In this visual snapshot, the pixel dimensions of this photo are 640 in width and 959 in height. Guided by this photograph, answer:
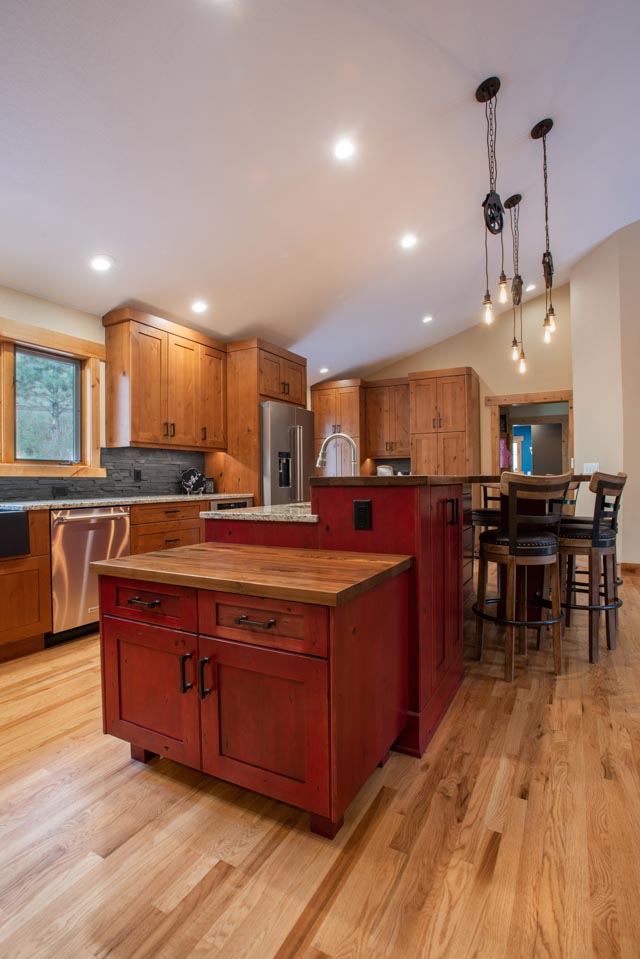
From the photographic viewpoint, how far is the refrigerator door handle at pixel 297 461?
16.5ft

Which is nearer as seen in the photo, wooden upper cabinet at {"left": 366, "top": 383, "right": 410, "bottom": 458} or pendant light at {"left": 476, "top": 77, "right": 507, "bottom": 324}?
pendant light at {"left": 476, "top": 77, "right": 507, "bottom": 324}

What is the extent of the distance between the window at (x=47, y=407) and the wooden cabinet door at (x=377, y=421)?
164 inches

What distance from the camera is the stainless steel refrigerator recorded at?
4734 millimetres

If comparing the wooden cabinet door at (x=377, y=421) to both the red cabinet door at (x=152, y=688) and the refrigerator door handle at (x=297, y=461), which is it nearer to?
the refrigerator door handle at (x=297, y=461)

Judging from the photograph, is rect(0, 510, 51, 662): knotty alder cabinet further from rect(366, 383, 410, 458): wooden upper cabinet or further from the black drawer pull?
rect(366, 383, 410, 458): wooden upper cabinet

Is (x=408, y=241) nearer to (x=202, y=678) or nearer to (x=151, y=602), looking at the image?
(x=151, y=602)

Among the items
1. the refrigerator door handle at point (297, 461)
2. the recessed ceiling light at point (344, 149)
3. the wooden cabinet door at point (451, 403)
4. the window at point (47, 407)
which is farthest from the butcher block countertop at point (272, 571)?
the wooden cabinet door at point (451, 403)

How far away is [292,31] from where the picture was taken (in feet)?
6.90

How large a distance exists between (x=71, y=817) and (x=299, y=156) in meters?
3.39

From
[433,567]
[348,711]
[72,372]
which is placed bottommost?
[348,711]

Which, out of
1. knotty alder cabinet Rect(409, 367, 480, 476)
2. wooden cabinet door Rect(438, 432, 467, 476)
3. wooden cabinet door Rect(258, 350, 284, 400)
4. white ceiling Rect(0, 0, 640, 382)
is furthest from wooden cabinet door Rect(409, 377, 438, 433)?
wooden cabinet door Rect(258, 350, 284, 400)

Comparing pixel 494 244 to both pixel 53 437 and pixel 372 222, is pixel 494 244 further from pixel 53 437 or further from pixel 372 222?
pixel 53 437

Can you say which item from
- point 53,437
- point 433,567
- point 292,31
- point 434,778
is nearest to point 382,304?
point 292,31

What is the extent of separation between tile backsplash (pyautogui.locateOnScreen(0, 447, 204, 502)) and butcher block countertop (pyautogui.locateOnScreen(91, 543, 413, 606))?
83.0 inches
